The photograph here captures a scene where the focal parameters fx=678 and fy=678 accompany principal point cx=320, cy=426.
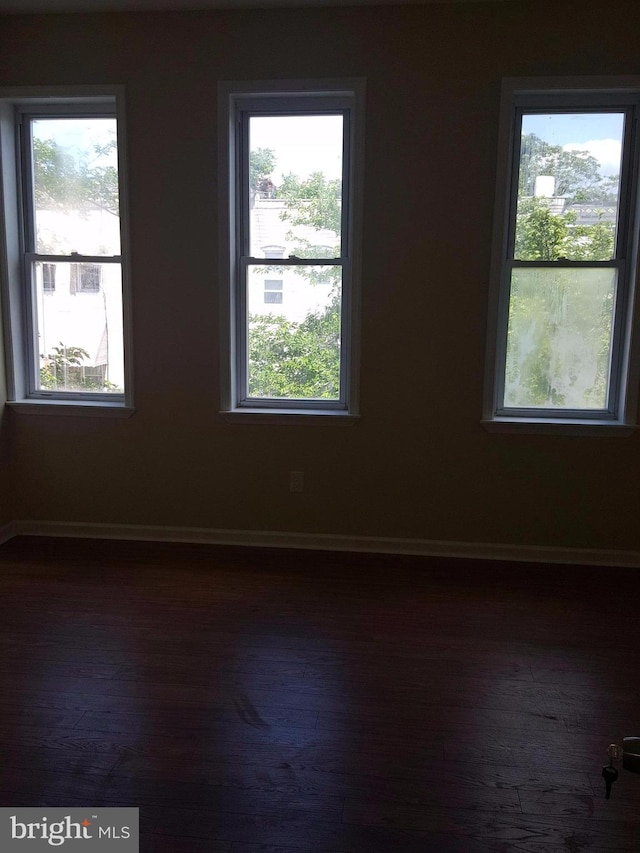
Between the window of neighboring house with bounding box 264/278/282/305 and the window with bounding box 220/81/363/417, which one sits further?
the window of neighboring house with bounding box 264/278/282/305

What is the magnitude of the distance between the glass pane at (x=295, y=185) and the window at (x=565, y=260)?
889 mm

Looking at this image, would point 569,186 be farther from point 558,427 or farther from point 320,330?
point 320,330

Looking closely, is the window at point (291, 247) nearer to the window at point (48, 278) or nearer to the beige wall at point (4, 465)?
the window at point (48, 278)

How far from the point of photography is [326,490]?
3865 mm

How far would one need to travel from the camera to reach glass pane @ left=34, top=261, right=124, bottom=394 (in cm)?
393

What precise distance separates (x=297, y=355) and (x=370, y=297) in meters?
0.54

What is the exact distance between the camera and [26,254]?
3951 millimetres

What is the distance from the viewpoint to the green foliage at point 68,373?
13.2 feet

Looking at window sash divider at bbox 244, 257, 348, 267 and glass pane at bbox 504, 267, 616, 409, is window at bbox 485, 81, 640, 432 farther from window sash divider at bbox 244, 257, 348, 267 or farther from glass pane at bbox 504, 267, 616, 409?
window sash divider at bbox 244, 257, 348, 267

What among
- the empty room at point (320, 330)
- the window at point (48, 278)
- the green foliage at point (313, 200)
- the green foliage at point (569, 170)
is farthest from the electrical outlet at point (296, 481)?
→ the green foliage at point (569, 170)

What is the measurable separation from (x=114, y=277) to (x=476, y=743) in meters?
3.05

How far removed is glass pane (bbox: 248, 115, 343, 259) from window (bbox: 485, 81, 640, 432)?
35.0 inches

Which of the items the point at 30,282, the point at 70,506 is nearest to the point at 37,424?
the point at 70,506

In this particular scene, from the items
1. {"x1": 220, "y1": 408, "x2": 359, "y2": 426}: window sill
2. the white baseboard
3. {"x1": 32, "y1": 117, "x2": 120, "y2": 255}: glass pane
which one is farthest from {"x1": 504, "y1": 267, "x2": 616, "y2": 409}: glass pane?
{"x1": 32, "y1": 117, "x2": 120, "y2": 255}: glass pane
